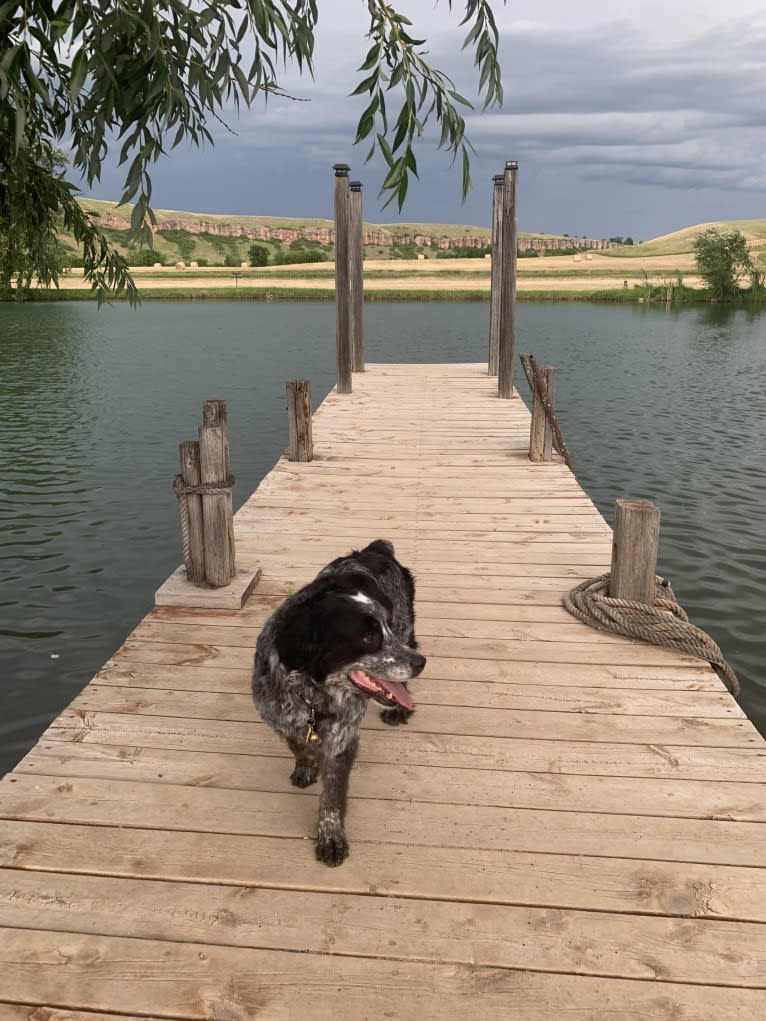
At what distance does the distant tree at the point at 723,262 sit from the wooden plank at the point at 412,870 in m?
64.1

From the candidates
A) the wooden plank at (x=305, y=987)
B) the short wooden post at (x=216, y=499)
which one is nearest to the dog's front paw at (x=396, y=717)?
the wooden plank at (x=305, y=987)

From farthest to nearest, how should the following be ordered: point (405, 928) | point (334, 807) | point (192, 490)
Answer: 1. point (192, 490)
2. point (334, 807)
3. point (405, 928)

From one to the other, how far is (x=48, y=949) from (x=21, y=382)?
74.2ft

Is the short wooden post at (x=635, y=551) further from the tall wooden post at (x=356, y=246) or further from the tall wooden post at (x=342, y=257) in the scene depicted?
the tall wooden post at (x=356, y=246)

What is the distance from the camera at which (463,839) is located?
3219 millimetres

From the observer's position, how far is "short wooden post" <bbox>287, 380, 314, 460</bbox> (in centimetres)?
915

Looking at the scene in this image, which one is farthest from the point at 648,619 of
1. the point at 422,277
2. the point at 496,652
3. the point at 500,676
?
the point at 422,277

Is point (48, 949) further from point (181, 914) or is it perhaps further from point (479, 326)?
point (479, 326)

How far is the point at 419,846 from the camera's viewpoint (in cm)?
318

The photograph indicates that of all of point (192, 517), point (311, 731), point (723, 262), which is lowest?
point (311, 731)

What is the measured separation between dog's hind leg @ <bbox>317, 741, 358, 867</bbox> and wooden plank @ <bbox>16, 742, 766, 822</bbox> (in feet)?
1.12

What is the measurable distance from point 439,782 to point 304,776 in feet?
2.10

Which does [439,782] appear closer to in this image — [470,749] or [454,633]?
[470,749]

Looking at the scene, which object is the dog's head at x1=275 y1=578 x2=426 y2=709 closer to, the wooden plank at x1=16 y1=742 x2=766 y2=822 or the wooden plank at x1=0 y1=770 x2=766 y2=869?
the wooden plank at x1=0 y1=770 x2=766 y2=869
